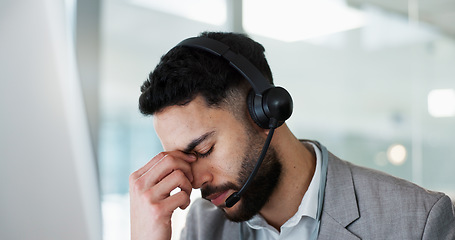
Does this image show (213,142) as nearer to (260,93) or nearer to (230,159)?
(230,159)

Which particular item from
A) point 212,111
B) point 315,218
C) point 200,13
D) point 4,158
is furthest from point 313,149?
point 200,13

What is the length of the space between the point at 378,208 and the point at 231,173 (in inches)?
15.3

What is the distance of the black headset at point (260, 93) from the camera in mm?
1073

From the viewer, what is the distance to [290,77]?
264 centimetres

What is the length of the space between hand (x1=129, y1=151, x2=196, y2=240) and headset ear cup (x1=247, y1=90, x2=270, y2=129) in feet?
0.62

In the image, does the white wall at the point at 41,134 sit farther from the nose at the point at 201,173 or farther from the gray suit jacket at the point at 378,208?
the gray suit jacket at the point at 378,208

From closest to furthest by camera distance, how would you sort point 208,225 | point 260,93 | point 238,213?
1. point 260,93
2. point 238,213
3. point 208,225

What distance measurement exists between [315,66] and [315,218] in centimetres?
158

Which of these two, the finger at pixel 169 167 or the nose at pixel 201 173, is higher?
the finger at pixel 169 167

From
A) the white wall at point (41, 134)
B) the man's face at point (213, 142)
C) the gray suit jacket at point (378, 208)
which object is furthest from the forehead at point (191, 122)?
the white wall at point (41, 134)

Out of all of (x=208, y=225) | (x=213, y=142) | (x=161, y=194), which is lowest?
(x=208, y=225)

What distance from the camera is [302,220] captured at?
124 cm

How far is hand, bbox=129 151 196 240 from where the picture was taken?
1111 millimetres

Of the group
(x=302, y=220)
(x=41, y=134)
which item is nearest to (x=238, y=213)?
(x=302, y=220)
